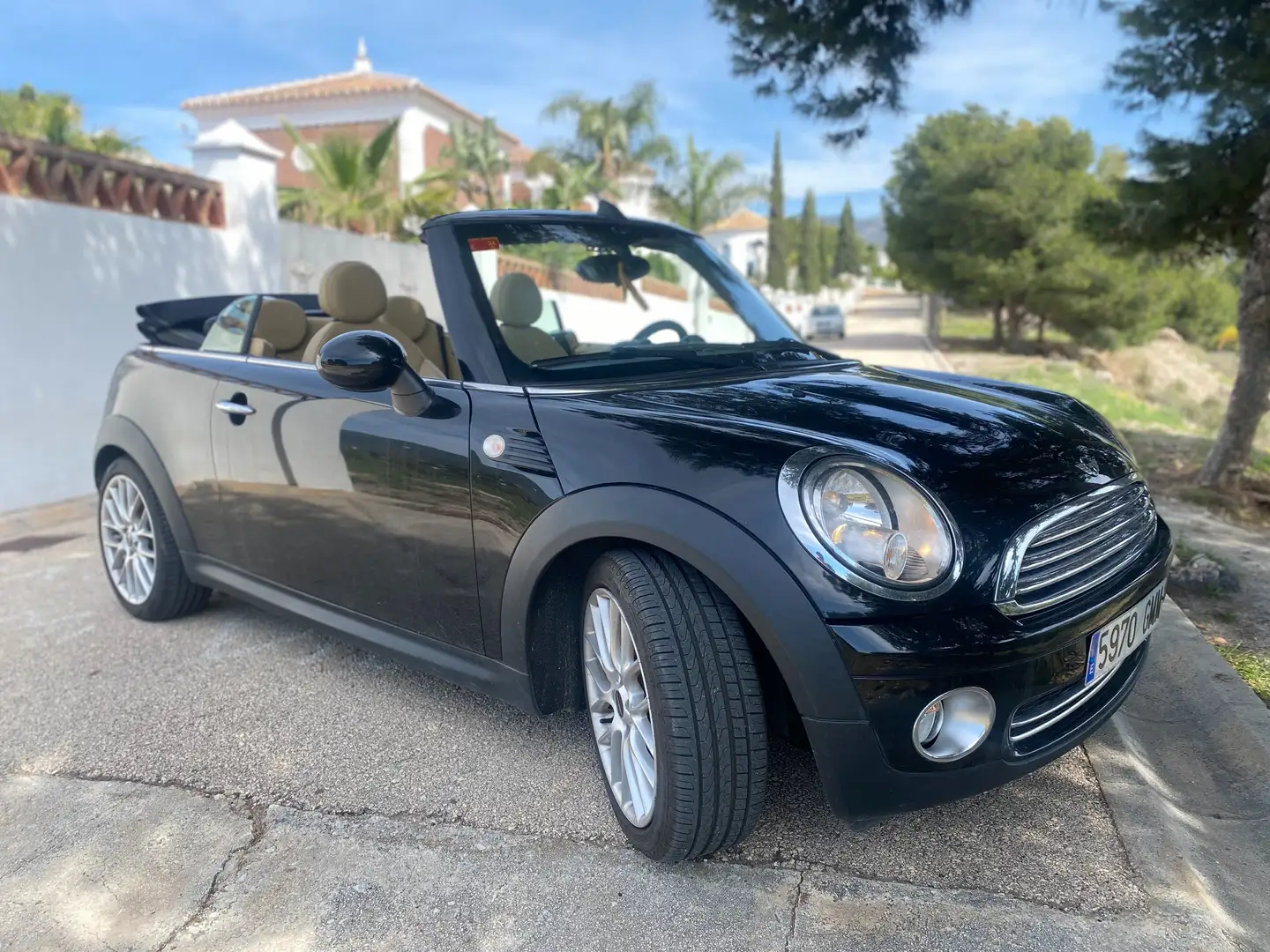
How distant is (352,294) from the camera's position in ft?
11.6

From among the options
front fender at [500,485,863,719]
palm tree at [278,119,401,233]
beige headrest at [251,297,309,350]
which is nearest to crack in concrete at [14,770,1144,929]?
front fender at [500,485,863,719]

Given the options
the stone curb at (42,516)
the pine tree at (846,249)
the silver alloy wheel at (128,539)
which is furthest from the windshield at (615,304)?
the pine tree at (846,249)

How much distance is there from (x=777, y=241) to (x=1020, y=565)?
2376 inches

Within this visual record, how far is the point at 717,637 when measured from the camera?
212cm

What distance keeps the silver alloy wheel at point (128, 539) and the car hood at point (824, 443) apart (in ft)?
8.03

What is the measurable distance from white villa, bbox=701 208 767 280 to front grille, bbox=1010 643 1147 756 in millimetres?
58097

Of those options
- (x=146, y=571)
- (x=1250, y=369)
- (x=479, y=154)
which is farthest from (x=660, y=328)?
(x=479, y=154)

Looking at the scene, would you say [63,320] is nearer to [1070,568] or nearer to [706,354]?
[706,354]

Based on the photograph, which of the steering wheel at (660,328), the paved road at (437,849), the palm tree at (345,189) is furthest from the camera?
the palm tree at (345,189)

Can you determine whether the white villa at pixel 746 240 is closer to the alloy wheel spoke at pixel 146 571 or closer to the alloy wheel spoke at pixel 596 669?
the alloy wheel spoke at pixel 146 571

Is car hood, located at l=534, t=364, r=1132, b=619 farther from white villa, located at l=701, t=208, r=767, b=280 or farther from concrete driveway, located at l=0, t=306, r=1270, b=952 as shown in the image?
white villa, located at l=701, t=208, r=767, b=280

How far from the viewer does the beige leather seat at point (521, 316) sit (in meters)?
2.88

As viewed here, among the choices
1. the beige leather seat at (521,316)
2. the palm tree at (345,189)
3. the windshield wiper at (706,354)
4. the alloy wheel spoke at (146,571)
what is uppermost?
the palm tree at (345,189)

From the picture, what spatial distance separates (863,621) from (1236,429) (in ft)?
17.9
